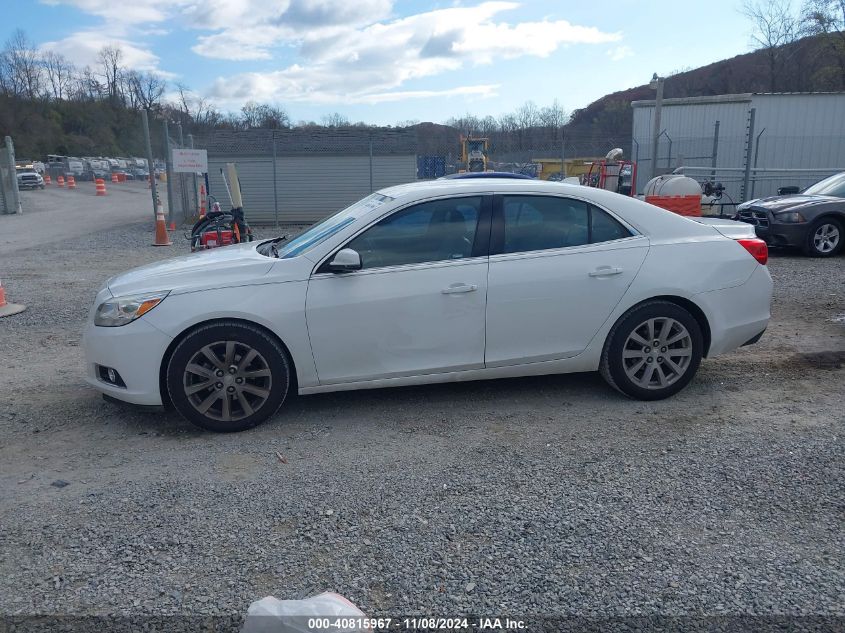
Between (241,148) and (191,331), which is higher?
(241,148)

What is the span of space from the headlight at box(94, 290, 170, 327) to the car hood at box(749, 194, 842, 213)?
1063 cm

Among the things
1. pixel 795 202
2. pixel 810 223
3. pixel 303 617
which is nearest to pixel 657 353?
pixel 303 617

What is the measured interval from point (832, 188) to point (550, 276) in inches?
383

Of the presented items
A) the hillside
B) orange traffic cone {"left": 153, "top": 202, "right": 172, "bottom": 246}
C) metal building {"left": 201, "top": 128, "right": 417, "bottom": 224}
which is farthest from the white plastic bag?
the hillside

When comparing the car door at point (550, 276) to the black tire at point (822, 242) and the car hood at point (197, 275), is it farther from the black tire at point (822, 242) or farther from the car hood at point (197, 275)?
the black tire at point (822, 242)

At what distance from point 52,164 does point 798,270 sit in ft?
189

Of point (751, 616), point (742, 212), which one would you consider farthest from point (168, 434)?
point (742, 212)

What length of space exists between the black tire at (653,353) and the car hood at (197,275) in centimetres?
239

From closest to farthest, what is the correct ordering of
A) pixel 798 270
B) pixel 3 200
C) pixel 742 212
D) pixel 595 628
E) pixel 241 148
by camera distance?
1. pixel 595 628
2. pixel 798 270
3. pixel 742 212
4. pixel 241 148
5. pixel 3 200

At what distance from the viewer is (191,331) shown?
14.2 ft

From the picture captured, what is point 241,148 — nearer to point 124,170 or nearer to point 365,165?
point 365,165

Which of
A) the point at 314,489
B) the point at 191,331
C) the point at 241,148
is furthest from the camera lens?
the point at 241,148

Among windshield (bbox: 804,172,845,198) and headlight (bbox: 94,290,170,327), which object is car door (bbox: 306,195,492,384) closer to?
headlight (bbox: 94,290,170,327)

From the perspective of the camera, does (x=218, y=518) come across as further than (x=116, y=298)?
No
